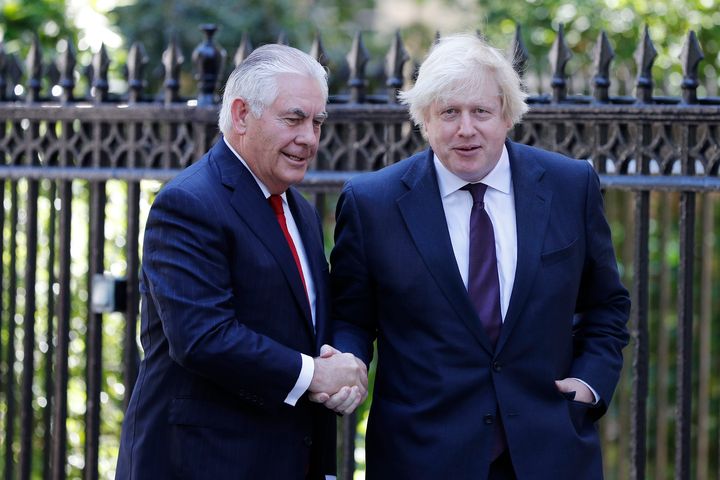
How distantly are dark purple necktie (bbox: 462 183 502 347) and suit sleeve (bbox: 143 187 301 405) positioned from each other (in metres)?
0.53

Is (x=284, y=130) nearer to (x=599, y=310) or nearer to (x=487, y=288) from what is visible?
(x=487, y=288)

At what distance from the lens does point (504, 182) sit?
328 centimetres

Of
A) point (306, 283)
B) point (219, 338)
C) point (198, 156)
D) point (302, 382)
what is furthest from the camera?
point (198, 156)

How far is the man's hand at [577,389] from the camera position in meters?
3.24

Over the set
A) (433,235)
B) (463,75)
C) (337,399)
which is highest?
(463,75)

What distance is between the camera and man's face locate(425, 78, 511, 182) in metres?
3.14

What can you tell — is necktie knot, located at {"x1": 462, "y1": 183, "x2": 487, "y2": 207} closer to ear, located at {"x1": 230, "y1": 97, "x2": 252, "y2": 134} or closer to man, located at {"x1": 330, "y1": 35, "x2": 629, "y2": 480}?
man, located at {"x1": 330, "y1": 35, "x2": 629, "y2": 480}

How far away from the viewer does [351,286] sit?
3.31 metres

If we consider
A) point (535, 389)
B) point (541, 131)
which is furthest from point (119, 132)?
point (535, 389)

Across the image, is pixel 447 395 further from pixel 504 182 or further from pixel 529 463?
pixel 504 182

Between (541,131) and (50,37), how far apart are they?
191 inches

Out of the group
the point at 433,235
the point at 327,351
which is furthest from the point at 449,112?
the point at 327,351

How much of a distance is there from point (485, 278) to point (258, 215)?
656 mm

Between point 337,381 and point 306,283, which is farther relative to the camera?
point 306,283
